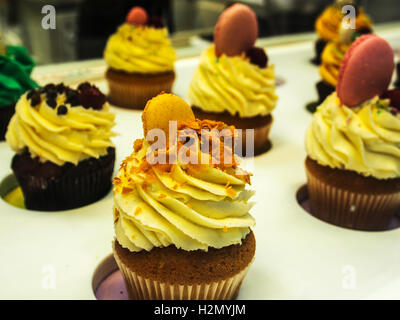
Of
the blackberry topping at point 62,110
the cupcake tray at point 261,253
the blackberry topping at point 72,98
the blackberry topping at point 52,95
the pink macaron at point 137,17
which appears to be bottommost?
the cupcake tray at point 261,253

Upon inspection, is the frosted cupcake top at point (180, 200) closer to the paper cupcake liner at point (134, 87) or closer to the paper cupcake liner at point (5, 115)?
the paper cupcake liner at point (5, 115)

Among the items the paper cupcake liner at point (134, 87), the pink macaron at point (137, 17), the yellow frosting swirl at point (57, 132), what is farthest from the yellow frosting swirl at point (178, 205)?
the pink macaron at point (137, 17)

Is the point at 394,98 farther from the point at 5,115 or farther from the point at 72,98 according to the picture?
the point at 5,115

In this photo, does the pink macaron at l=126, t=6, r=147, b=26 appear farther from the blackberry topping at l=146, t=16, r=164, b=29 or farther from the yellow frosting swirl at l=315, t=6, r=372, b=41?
the yellow frosting swirl at l=315, t=6, r=372, b=41

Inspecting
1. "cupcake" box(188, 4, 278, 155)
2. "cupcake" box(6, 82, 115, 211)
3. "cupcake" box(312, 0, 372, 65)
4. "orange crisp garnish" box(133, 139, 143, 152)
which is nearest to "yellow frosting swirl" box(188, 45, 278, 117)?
"cupcake" box(188, 4, 278, 155)
